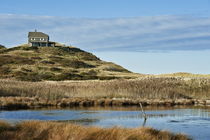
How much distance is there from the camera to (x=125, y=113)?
2844cm

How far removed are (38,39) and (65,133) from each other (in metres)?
134

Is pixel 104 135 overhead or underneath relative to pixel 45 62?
underneath

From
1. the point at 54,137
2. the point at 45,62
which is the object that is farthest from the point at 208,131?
the point at 45,62

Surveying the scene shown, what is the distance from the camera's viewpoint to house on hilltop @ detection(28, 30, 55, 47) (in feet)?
481

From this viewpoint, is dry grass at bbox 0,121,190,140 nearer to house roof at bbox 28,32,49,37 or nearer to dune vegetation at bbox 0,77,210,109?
dune vegetation at bbox 0,77,210,109

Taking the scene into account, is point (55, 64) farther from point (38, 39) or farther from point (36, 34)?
point (38, 39)

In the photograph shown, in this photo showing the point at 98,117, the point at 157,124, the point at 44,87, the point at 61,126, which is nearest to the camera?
the point at 61,126

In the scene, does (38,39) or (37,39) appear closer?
(37,39)

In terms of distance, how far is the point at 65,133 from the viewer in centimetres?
1554

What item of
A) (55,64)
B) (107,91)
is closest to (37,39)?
(55,64)

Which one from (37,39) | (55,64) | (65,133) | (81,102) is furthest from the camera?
(37,39)

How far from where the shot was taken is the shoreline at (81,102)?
31.8m

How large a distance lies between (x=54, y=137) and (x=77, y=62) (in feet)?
362

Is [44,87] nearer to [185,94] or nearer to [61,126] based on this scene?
[185,94]
